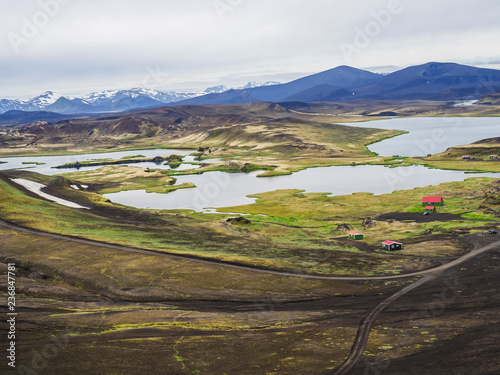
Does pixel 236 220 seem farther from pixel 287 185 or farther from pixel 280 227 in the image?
pixel 287 185

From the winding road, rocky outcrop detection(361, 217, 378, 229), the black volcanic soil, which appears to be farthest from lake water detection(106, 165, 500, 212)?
the black volcanic soil

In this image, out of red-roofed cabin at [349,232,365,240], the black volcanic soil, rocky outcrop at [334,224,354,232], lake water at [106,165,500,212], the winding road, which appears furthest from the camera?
lake water at [106,165,500,212]

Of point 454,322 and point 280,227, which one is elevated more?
point 280,227

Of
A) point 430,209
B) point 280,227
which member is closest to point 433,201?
point 430,209

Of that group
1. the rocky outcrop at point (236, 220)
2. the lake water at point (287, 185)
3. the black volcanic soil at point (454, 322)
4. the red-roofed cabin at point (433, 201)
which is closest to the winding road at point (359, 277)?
the black volcanic soil at point (454, 322)

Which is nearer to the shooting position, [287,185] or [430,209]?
[430,209]

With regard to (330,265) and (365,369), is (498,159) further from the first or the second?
(365,369)

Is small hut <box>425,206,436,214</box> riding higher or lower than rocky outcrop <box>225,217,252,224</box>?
lower

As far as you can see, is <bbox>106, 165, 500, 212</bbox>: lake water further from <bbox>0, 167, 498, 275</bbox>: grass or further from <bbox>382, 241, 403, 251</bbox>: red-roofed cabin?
<bbox>382, 241, 403, 251</bbox>: red-roofed cabin
